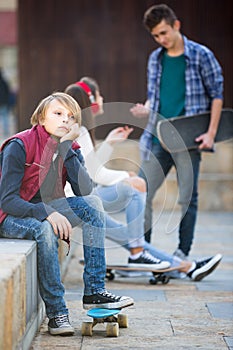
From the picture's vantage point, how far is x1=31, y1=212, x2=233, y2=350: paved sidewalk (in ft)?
13.0

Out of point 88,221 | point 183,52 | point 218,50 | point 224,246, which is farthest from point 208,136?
point 218,50

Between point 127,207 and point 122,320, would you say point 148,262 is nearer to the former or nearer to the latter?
point 127,207

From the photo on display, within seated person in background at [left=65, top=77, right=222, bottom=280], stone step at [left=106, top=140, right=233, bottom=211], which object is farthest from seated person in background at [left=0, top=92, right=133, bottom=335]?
stone step at [left=106, top=140, right=233, bottom=211]

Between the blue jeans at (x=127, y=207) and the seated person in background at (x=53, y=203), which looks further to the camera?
the blue jeans at (x=127, y=207)

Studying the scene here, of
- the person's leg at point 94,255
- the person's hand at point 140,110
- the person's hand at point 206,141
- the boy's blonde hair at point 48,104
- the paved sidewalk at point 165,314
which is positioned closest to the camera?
the paved sidewalk at point 165,314

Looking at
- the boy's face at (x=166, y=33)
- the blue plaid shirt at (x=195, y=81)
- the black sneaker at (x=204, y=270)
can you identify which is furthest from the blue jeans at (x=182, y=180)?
the boy's face at (x=166, y=33)

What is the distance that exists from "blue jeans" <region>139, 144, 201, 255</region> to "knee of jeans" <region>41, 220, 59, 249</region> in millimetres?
1802

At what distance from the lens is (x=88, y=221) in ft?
13.8

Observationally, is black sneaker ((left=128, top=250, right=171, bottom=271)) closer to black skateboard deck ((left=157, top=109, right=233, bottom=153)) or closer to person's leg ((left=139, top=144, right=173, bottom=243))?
person's leg ((left=139, top=144, right=173, bottom=243))

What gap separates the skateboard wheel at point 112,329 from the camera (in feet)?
13.3

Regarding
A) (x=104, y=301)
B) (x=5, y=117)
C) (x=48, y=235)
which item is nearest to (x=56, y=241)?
(x=48, y=235)

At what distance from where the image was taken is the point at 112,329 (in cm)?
405

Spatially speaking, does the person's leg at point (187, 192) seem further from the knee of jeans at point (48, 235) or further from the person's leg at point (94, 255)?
the knee of jeans at point (48, 235)

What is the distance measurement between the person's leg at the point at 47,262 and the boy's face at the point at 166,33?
212 cm
